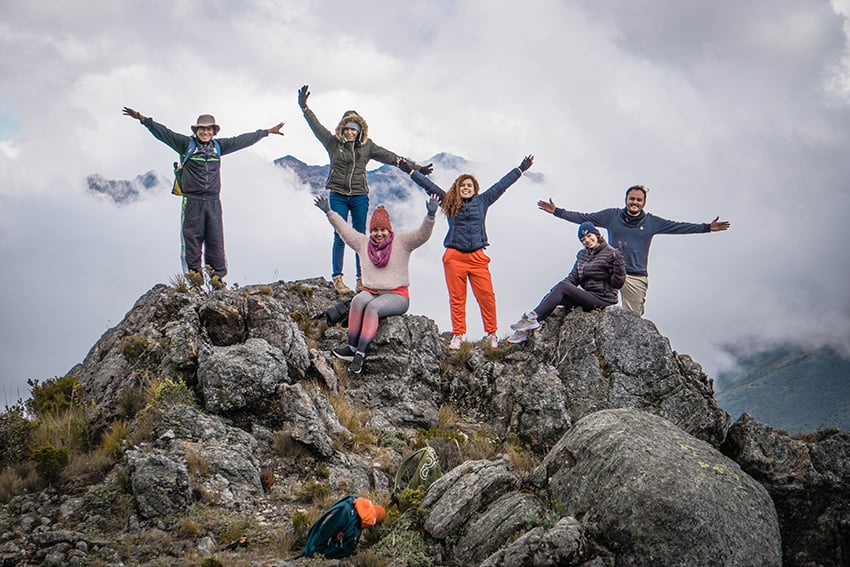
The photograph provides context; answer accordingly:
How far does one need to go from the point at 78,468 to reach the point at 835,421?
1302 cm

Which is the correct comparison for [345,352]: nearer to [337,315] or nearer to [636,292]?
[337,315]

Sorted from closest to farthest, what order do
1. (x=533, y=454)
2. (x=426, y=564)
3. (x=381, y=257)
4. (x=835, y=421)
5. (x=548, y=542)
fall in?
(x=548, y=542)
(x=426, y=564)
(x=835, y=421)
(x=533, y=454)
(x=381, y=257)

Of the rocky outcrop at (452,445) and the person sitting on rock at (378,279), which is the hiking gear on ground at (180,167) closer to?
the rocky outcrop at (452,445)

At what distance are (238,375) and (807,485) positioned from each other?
9.89 meters

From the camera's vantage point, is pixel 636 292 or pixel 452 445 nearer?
pixel 452 445

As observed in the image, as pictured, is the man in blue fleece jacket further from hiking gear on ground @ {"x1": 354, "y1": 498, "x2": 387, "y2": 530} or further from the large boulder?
hiking gear on ground @ {"x1": 354, "y1": 498, "x2": 387, "y2": 530}

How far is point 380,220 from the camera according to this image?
13.6m

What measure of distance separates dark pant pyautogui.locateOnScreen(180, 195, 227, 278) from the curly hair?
5.24m

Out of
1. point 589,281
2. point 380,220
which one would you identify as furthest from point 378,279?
point 589,281

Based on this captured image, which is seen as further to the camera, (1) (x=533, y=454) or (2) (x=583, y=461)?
(1) (x=533, y=454)

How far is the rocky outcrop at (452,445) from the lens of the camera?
25.9 ft

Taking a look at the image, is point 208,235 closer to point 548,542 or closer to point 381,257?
point 381,257

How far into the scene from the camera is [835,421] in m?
11.3

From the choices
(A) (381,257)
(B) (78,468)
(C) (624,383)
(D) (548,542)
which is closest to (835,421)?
(C) (624,383)
